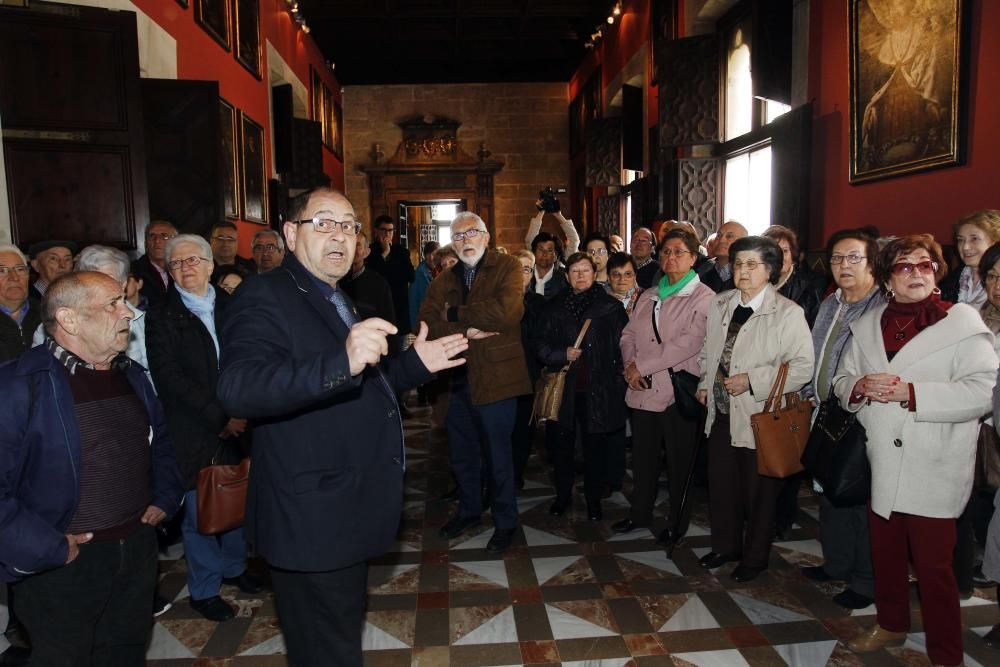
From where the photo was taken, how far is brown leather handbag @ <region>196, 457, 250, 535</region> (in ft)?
9.02

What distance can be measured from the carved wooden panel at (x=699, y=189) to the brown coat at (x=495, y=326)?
15.0ft

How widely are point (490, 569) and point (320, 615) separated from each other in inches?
74.1

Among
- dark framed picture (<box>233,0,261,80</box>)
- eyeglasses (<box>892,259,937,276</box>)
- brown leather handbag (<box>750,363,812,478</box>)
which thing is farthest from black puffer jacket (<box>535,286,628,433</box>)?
dark framed picture (<box>233,0,261,80</box>)

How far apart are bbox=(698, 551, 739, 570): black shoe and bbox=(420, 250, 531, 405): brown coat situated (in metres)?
1.31

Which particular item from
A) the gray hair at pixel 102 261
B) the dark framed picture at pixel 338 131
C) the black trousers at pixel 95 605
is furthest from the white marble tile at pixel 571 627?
the dark framed picture at pixel 338 131

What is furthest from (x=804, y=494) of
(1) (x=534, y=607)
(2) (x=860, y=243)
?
(1) (x=534, y=607)

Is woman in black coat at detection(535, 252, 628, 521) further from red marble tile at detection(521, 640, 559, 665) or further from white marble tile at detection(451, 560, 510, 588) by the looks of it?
red marble tile at detection(521, 640, 559, 665)

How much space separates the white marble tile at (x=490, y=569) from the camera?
3.55 metres

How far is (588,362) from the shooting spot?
13.8ft

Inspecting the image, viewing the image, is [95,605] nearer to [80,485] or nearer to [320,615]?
[80,485]

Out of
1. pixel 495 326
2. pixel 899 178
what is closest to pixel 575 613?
pixel 495 326

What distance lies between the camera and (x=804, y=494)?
187 inches

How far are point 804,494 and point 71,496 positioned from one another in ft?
14.5

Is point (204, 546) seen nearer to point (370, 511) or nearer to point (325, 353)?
point (370, 511)
